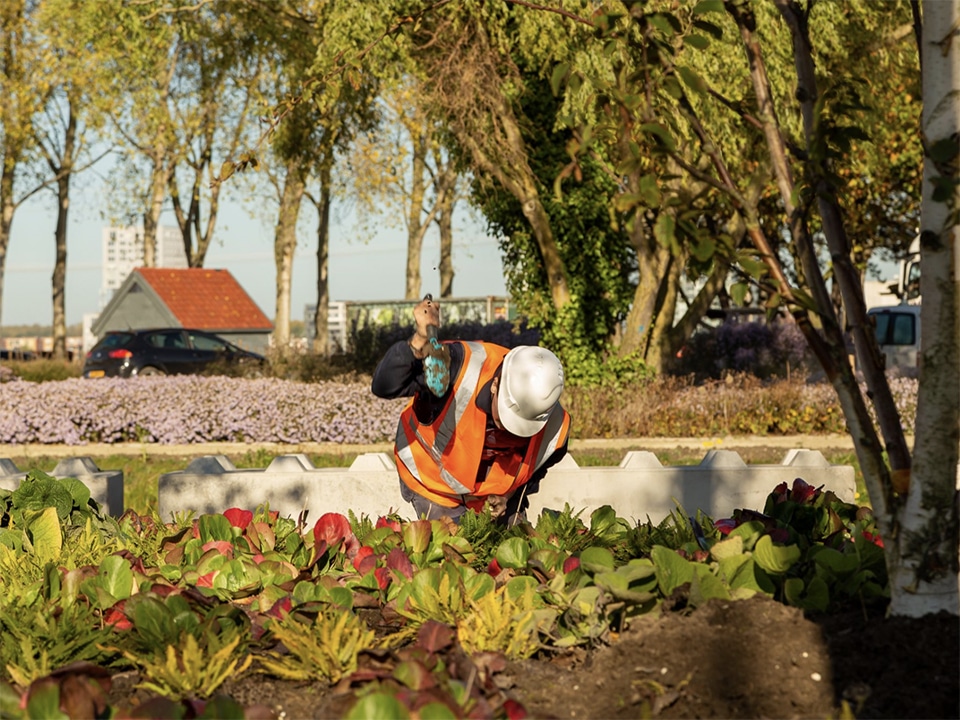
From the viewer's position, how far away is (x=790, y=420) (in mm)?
12664

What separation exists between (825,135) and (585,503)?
2722mm

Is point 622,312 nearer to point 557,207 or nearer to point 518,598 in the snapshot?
point 557,207

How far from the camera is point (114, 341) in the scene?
22906mm

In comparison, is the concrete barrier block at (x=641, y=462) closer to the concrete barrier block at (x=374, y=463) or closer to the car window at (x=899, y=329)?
the concrete barrier block at (x=374, y=463)

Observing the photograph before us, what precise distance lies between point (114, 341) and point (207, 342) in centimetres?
203

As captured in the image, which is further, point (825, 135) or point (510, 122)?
point (510, 122)

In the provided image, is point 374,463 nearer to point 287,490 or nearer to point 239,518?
point 287,490

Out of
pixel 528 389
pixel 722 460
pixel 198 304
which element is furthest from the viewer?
pixel 198 304

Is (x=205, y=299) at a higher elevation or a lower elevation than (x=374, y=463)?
higher

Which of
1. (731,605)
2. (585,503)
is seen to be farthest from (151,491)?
(731,605)

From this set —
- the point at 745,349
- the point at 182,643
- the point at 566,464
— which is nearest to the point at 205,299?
the point at 745,349

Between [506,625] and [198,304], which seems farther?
[198,304]

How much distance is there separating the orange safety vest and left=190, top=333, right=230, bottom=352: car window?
19.7 m

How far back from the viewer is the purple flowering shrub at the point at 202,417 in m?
12.4
